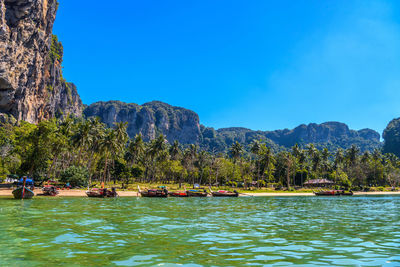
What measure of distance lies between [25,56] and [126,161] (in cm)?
6095

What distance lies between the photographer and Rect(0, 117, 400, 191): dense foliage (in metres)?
65.4

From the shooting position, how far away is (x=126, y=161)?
428 ft

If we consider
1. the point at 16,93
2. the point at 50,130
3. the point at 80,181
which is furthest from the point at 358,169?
the point at 16,93

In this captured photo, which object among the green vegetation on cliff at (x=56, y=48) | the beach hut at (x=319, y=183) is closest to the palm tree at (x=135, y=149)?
the beach hut at (x=319, y=183)

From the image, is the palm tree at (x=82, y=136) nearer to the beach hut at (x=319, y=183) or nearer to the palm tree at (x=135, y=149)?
the palm tree at (x=135, y=149)

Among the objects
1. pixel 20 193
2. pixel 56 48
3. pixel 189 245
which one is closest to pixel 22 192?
pixel 20 193

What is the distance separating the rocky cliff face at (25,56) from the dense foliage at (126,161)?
18.9 meters

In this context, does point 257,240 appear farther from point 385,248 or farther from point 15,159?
point 15,159

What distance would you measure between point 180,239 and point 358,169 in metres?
130

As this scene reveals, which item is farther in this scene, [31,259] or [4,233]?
[4,233]

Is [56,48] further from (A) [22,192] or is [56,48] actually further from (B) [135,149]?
(A) [22,192]

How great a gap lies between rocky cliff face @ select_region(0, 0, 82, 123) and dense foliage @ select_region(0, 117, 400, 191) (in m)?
18.9

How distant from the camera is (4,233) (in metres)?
15.6

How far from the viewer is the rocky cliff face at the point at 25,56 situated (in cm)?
9693
